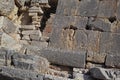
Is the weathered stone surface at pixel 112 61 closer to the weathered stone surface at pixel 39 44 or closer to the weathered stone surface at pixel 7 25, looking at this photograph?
the weathered stone surface at pixel 39 44

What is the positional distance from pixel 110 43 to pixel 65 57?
1169 mm

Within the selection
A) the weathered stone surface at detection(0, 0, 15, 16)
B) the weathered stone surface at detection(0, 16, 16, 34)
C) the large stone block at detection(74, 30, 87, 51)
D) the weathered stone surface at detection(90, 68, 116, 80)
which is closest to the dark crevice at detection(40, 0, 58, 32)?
the weathered stone surface at detection(0, 16, 16, 34)

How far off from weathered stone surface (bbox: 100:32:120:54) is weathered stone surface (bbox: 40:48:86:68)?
1.76ft

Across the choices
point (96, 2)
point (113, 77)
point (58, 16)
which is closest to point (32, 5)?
point (58, 16)

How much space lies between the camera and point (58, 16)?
23.2ft

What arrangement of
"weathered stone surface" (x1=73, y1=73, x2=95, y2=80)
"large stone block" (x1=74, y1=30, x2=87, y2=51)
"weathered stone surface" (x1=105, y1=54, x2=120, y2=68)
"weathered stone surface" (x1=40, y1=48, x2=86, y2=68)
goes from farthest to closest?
"large stone block" (x1=74, y1=30, x2=87, y2=51), "weathered stone surface" (x1=40, y1=48, x2=86, y2=68), "weathered stone surface" (x1=105, y1=54, x2=120, y2=68), "weathered stone surface" (x1=73, y1=73, x2=95, y2=80)

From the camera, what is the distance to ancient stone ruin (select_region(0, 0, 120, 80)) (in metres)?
5.65

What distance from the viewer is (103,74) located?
532 cm

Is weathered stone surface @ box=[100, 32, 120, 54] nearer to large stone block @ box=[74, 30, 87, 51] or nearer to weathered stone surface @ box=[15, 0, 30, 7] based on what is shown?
large stone block @ box=[74, 30, 87, 51]

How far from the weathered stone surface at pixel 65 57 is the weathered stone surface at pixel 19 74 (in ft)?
3.21

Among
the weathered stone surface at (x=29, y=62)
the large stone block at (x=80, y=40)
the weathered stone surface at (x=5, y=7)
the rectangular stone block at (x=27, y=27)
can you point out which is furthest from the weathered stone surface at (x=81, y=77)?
the weathered stone surface at (x=5, y=7)

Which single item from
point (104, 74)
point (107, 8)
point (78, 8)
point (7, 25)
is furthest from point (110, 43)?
point (7, 25)

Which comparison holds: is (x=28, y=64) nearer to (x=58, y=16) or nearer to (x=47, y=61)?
(x=47, y=61)

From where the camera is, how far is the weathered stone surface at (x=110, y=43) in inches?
241
